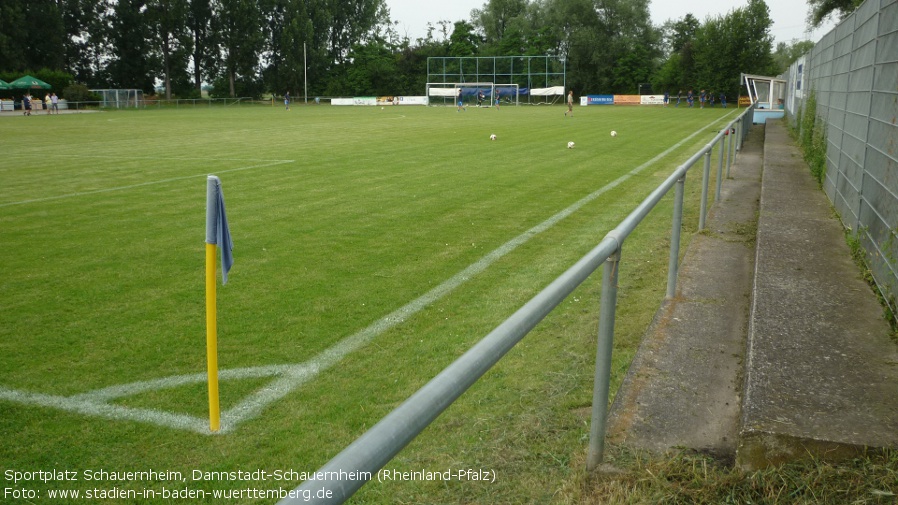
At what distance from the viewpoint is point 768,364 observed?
12.7 ft

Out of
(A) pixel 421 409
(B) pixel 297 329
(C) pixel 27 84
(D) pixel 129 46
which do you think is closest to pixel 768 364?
(A) pixel 421 409

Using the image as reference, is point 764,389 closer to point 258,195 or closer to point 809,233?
point 809,233

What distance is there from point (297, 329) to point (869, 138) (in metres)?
4.96

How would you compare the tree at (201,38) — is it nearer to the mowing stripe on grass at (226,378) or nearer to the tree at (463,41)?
the tree at (463,41)

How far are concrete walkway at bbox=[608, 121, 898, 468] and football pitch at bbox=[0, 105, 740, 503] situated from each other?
32 centimetres

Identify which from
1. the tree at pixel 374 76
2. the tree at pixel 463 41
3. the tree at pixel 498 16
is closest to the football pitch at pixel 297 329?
the tree at pixel 374 76

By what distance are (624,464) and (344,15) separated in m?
99.7

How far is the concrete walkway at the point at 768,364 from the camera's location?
3.15m

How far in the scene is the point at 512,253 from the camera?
794cm

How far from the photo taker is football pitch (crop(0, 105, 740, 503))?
11.6ft

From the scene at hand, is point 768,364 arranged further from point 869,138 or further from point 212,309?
point 869,138

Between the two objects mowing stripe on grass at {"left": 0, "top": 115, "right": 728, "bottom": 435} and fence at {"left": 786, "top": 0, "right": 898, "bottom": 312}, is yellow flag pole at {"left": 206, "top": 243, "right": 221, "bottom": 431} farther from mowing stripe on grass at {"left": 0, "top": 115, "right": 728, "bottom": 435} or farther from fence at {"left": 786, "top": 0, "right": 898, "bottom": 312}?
fence at {"left": 786, "top": 0, "right": 898, "bottom": 312}

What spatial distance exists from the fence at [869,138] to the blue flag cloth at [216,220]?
3751 millimetres

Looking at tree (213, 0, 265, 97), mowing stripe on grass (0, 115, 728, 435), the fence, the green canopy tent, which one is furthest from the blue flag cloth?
tree (213, 0, 265, 97)
